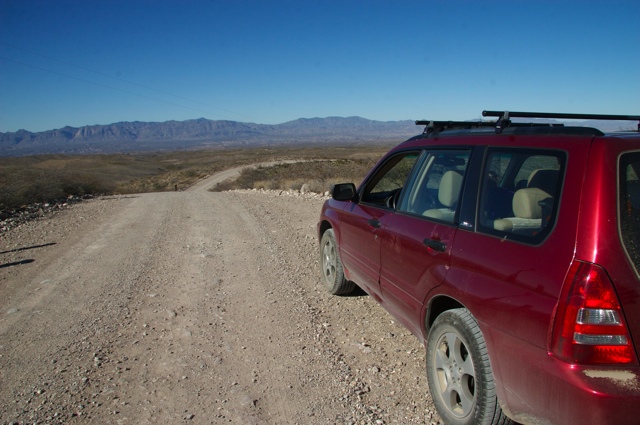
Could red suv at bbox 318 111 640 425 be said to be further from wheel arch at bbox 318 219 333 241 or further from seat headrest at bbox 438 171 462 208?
wheel arch at bbox 318 219 333 241

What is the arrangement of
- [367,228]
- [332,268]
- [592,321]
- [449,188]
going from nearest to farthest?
[592,321]
[449,188]
[367,228]
[332,268]

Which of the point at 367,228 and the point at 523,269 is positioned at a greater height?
the point at 523,269

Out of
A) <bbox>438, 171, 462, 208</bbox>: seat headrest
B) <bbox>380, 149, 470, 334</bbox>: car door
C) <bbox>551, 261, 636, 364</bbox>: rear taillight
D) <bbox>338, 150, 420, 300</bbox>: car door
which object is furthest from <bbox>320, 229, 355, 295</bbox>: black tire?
<bbox>551, 261, 636, 364</bbox>: rear taillight

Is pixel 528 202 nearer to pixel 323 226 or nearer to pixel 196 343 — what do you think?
pixel 196 343

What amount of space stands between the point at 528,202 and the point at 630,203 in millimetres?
506

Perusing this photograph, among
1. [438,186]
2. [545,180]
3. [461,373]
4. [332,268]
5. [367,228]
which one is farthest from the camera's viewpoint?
[332,268]

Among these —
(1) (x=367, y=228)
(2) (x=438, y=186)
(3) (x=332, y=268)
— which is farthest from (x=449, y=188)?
(3) (x=332, y=268)

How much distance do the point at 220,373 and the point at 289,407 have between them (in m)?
0.72

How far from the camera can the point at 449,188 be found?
10.4ft

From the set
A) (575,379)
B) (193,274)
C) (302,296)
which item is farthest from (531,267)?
(193,274)

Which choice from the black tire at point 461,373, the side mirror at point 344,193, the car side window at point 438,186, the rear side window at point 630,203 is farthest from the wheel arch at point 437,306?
the side mirror at point 344,193

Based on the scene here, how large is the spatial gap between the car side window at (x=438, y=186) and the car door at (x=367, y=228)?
0.65 ft

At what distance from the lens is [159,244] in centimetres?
813

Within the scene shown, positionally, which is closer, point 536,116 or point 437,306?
point 536,116
